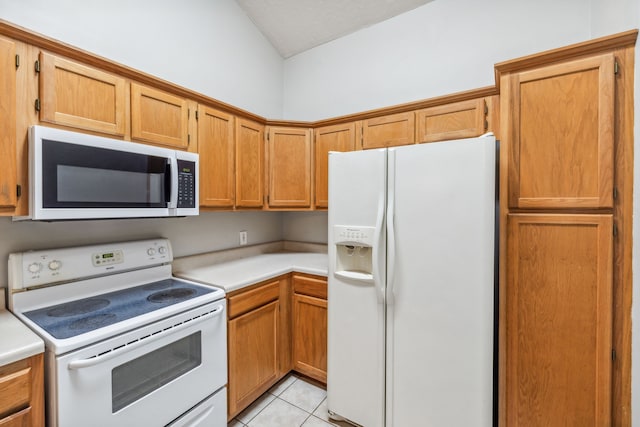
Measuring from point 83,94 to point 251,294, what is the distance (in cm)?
138

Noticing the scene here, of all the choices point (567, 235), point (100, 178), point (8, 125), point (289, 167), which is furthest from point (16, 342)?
point (567, 235)

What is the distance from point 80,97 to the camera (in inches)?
51.1

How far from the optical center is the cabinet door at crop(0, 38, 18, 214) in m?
1.08

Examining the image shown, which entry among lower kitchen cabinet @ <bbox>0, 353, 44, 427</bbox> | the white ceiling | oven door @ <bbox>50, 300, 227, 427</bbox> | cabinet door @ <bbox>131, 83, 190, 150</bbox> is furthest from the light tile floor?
the white ceiling

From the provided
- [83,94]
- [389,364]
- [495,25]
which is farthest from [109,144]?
[495,25]

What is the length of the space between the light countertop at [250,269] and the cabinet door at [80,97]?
1.00 meters

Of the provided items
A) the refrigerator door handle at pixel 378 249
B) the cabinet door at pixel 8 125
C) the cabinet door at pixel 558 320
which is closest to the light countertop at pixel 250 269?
the refrigerator door handle at pixel 378 249

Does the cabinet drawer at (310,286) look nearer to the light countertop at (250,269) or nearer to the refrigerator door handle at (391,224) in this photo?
the light countertop at (250,269)

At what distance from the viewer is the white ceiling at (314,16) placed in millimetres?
2334

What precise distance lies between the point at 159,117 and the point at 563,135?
6.79ft

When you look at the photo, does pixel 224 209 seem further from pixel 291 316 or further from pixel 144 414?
pixel 144 414

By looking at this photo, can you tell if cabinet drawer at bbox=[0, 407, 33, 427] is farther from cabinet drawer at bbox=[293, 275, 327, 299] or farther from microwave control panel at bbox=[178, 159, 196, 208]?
cabinet drawer at bbox=[293, 275, 327, 299]

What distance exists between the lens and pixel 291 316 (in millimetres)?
2139

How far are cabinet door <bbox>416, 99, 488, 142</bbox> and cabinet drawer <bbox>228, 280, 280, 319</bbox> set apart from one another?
151 centimetres
